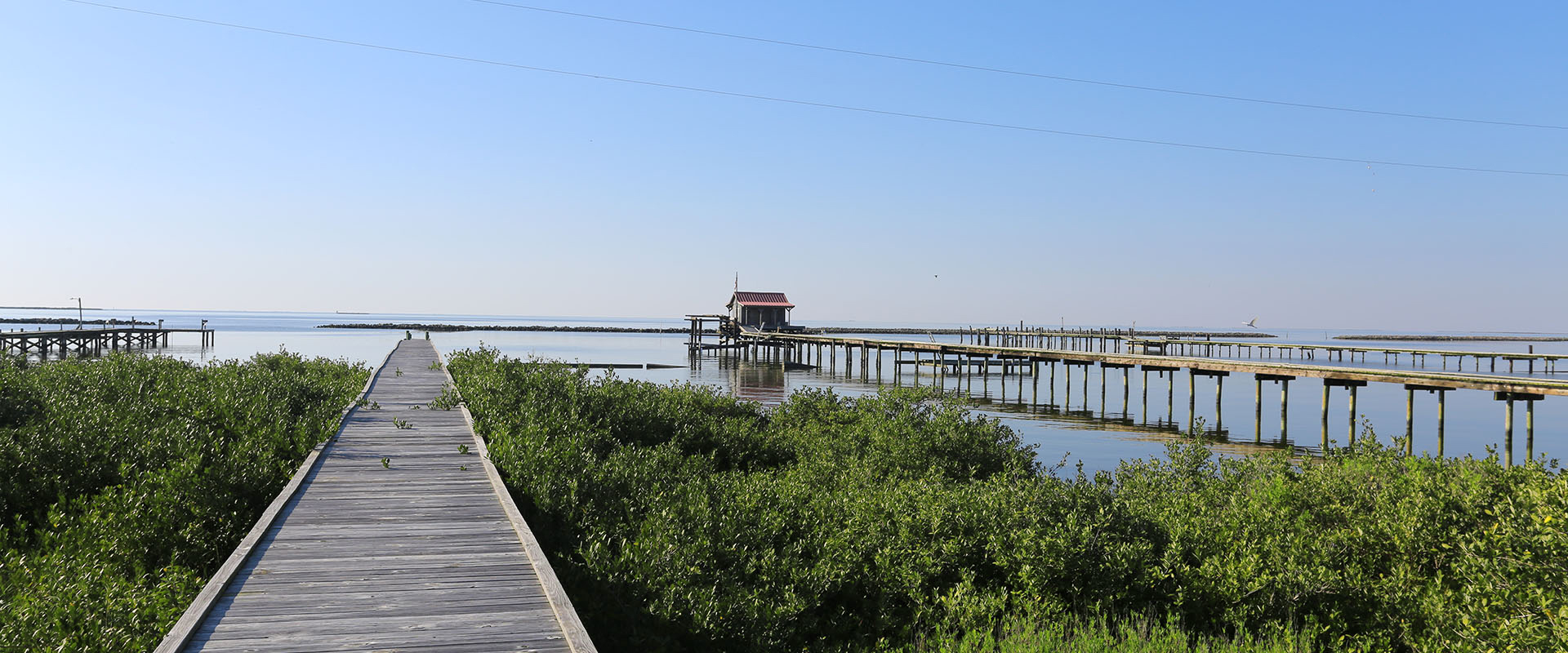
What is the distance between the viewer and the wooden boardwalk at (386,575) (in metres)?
4.96

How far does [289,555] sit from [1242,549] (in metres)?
8.38

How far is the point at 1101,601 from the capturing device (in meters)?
8.43

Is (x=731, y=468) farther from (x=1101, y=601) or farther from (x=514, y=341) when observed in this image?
(x=514, y=341)

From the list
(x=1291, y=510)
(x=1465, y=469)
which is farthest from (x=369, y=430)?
(x=1465, y=469)

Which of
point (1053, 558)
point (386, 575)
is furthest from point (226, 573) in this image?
point (1053, 558)

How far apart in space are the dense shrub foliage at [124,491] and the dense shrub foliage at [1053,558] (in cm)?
260

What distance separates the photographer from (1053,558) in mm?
8578

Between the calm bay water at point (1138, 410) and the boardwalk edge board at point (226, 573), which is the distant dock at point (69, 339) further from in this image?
the boardwalk edge board at point (226, 573)

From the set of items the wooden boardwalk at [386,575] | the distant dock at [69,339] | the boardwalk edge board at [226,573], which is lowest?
the distant dock at [69,339]

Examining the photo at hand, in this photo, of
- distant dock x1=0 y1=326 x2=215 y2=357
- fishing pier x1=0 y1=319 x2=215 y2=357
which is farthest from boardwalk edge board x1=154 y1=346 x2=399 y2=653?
distant dock x1=0 y1=326 x2=215 y2=357

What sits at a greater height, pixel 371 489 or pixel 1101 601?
pixel 371 489

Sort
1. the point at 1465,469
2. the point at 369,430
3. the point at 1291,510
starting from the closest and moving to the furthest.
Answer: the point at 1465,469
the point at 1291,510
the point at 369,430

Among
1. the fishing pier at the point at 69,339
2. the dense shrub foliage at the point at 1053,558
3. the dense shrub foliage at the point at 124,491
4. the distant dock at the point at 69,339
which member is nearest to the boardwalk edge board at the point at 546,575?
the dense shrub foliage at the point at 1053,558

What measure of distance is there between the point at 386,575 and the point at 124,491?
4.14m
